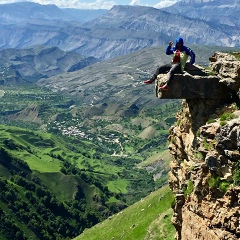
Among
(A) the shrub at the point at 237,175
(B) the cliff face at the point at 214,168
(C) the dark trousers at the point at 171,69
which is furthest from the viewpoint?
(C) the dark trousers at the point at 171,69

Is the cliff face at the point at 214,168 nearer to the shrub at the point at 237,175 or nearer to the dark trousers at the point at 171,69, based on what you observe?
the shrub at the point at 237,175

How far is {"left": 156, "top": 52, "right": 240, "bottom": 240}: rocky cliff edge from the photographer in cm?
2694

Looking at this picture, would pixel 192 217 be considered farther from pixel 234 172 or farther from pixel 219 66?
pixel 219 66

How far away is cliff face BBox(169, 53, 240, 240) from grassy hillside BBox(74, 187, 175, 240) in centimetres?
2380

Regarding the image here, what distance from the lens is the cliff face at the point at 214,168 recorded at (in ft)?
88.0

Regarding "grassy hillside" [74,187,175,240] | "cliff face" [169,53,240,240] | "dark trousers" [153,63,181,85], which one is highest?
"dark trousers" [153,63,181,85]

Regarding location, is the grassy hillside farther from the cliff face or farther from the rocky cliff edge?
the cliff face

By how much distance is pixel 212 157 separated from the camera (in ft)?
92.3

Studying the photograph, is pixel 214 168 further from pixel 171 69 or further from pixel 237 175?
pixel 171 69

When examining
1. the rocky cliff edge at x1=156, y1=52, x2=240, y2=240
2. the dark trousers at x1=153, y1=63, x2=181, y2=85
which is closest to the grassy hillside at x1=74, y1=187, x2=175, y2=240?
the rocky cliff edge at x1=156, y1=52, x2=240, y2=240

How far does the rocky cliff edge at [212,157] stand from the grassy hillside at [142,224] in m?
22.2

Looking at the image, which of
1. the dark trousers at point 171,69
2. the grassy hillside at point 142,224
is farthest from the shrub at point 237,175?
the grassy hillside at point 142,224

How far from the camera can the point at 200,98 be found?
3341 cm

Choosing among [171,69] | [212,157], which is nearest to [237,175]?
[212,157]
